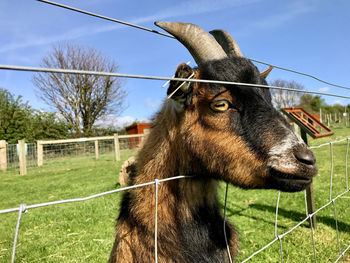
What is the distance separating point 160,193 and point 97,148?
17.5 metres

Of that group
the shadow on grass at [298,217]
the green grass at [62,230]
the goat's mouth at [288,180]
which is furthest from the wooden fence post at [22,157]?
the goat's mouth at [288,180]

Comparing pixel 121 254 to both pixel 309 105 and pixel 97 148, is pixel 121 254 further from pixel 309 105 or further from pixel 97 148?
pixel 309 105

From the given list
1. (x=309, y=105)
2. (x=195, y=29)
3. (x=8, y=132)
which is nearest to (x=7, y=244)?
(x=195, y=29)

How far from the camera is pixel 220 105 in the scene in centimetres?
170

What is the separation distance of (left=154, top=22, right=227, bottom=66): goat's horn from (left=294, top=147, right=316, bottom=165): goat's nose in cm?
92

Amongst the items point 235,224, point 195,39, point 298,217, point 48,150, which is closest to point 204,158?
point 195,39

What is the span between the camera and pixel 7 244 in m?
4.60

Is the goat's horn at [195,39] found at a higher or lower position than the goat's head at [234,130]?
higher

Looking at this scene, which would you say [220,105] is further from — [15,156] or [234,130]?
[15,156]

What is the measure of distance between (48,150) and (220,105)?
17.8 metres

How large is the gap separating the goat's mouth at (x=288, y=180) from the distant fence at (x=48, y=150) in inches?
518

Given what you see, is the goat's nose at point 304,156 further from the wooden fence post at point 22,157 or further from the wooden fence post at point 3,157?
the wooden fence post at point 3,157

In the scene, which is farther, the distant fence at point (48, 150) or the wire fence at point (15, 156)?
the wire fence at point (15, 156)

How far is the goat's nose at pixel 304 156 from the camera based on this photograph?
4.93ft
